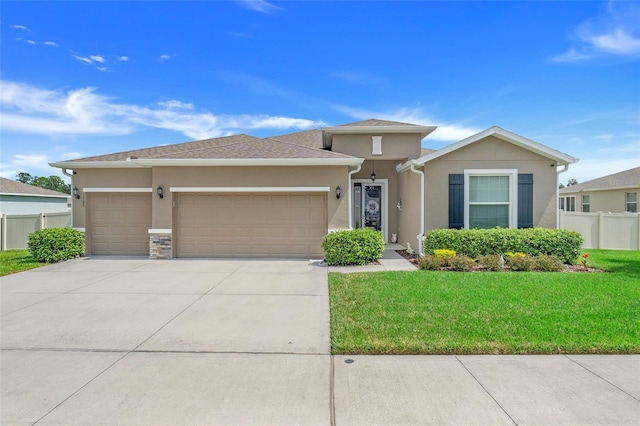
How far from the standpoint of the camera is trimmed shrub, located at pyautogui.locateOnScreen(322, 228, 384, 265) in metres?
9.52

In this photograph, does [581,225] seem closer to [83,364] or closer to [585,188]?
[585,188]

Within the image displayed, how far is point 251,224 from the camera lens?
1109cm

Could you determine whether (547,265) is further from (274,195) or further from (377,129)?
(274,195)

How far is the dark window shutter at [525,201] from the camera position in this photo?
10461 mm

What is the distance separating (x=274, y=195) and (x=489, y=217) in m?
6.90

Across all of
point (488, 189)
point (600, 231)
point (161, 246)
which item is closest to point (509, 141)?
point (488, 189)

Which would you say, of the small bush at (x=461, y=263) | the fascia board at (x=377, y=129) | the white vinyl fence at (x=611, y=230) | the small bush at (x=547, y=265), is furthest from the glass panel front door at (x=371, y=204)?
the white vinyl fence at (x=611, y=230)

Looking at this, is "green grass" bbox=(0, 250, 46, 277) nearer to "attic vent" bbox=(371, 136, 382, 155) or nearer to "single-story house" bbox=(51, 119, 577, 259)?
"single-story house" bbox=(51, 119, 577, 259)

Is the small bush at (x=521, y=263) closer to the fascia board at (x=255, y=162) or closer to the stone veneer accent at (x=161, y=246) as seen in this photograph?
the fascia board at (x=255, y=162)

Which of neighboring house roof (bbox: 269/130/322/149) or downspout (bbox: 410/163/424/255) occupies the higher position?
neighboring house roof (bbox: 269/130/322/149)

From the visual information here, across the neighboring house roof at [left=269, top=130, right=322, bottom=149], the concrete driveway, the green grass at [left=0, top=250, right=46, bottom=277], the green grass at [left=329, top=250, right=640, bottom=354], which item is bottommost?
the concrete driveway

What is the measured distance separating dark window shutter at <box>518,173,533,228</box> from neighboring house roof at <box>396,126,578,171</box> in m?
0.83

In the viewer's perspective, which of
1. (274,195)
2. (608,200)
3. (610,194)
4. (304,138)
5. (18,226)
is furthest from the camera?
(608,200)

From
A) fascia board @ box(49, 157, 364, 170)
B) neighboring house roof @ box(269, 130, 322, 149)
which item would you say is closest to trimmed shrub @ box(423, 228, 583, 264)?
fascia board @ box(49, 157, 364, 170)
